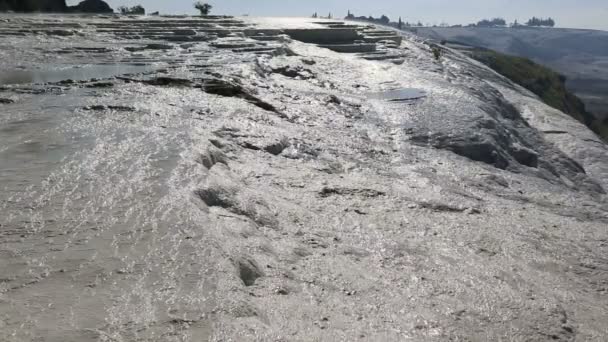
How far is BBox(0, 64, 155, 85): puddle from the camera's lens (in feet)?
17.3

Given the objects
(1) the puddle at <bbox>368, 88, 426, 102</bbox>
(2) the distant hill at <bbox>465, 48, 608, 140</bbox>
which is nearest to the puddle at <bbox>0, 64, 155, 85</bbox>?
(1) the puddle at <bbox>368, 88, 426, 102</bbox>

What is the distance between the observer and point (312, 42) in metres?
11.1

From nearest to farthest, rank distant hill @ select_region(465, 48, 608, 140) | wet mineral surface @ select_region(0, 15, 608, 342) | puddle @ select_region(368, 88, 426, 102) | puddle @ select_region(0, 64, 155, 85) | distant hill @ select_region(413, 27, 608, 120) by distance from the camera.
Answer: wet mineral surface @ select_region(0, 15, 608, 342), puddle @ select_region(0, 64, 155, 85), puddle @ select_region(368, 88, 426, 102), distant hill @ select_region(465, 48, 608, 140), distant hill @ select_region(413, 27, 608, 120)

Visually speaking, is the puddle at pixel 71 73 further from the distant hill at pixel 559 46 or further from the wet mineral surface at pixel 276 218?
the distant hill at pixel 559 46

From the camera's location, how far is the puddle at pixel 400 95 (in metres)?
5.99

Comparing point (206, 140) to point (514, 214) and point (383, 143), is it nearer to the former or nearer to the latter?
point (383, 143)

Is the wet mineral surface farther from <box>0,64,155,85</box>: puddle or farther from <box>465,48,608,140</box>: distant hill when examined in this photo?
<box>465,48,608,140</box>: distant hill

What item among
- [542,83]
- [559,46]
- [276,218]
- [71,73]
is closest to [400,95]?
[71,73]

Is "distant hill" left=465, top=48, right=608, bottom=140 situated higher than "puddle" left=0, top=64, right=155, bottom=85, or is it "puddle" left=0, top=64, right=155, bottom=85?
"puddle" left=0, top=64, right=155, bottom=85

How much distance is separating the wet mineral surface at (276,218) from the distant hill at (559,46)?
153 feet

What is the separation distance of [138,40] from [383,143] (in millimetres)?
6194

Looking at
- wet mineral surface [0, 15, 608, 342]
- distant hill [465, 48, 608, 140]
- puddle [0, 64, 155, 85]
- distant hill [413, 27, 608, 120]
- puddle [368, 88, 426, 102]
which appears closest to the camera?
wet mineral surface [0, 15, 608, 342]

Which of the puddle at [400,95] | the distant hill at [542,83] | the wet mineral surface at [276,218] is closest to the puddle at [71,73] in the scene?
the wet mineral surface at [276,218]

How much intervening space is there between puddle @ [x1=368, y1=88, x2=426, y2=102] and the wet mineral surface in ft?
0.43
